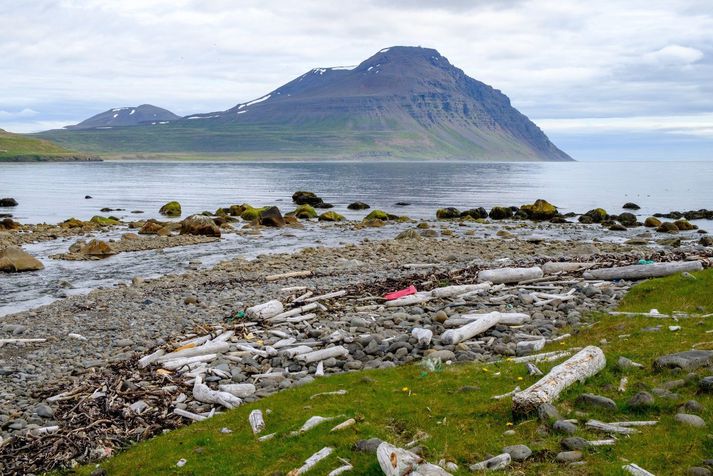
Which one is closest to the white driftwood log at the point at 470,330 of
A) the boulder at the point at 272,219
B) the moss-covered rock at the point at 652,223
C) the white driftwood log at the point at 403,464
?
the white driftwood log at the point at 403,464

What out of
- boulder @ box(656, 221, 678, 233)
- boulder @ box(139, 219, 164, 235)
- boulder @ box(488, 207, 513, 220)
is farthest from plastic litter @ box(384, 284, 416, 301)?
boulder @ box(488, 207, 513, 220)

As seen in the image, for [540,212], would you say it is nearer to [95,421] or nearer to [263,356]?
[263,356]

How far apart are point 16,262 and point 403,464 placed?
1150 inches

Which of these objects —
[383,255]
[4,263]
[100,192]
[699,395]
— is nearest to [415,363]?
[699,395]

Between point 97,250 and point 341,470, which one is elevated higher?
point 341,470

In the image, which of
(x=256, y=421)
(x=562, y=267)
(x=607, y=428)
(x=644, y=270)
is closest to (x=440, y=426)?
(x=607, y=428)

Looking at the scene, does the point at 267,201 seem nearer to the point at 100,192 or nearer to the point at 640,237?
the point at 100,192

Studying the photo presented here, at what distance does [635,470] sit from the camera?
714 centimetres

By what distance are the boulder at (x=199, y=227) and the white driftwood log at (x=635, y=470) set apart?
4011 cm

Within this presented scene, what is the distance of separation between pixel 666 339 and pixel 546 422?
16.9 feet

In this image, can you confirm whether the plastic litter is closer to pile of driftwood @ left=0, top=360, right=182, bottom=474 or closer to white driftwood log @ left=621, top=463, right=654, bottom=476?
pile of driftwood @ left=0, top=360, right=182, bottom=474

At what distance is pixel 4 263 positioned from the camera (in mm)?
30625

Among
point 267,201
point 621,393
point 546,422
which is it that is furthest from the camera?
point 267,201

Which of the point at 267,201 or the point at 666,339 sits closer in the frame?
the point at 666,339
